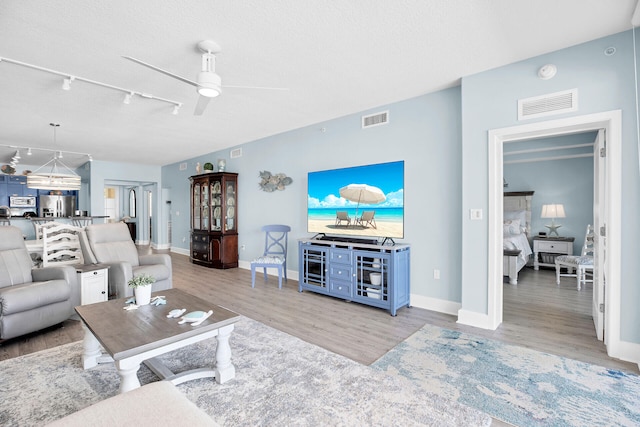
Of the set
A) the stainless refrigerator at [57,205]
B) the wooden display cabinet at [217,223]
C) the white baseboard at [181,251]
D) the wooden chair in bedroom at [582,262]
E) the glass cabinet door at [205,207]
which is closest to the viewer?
the wooden chair in bedroom at [582,262]

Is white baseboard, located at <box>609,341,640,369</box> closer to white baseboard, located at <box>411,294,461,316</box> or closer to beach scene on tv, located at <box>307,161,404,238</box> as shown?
white baseboard, located at <box>411,294,461,316</box>

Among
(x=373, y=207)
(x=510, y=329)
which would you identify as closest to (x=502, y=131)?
(x=373, y=207)

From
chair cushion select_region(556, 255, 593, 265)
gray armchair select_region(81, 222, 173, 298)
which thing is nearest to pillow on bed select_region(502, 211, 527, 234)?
chair cushion select_region(556, 255, 593, 265)

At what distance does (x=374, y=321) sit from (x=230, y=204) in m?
4.30

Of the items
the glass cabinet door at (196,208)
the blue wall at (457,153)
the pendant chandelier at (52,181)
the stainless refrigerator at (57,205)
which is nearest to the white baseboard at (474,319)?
the blue wall at (457,153)

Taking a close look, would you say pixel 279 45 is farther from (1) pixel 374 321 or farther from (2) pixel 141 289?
(1) pixel 374 321

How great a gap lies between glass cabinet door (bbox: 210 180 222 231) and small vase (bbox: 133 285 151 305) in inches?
162

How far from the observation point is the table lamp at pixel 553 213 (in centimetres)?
604

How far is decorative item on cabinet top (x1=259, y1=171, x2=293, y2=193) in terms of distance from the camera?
541 centimetres

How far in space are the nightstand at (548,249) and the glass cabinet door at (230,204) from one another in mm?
6257

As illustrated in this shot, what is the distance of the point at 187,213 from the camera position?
8.09 metres

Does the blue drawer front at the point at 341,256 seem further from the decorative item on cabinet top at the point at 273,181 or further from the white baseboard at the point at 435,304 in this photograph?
the decorative item on cabinet top at the point at 273,181

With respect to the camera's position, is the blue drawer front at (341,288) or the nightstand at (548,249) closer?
the blue drawer front at (341,288)

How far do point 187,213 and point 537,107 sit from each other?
7.74m
